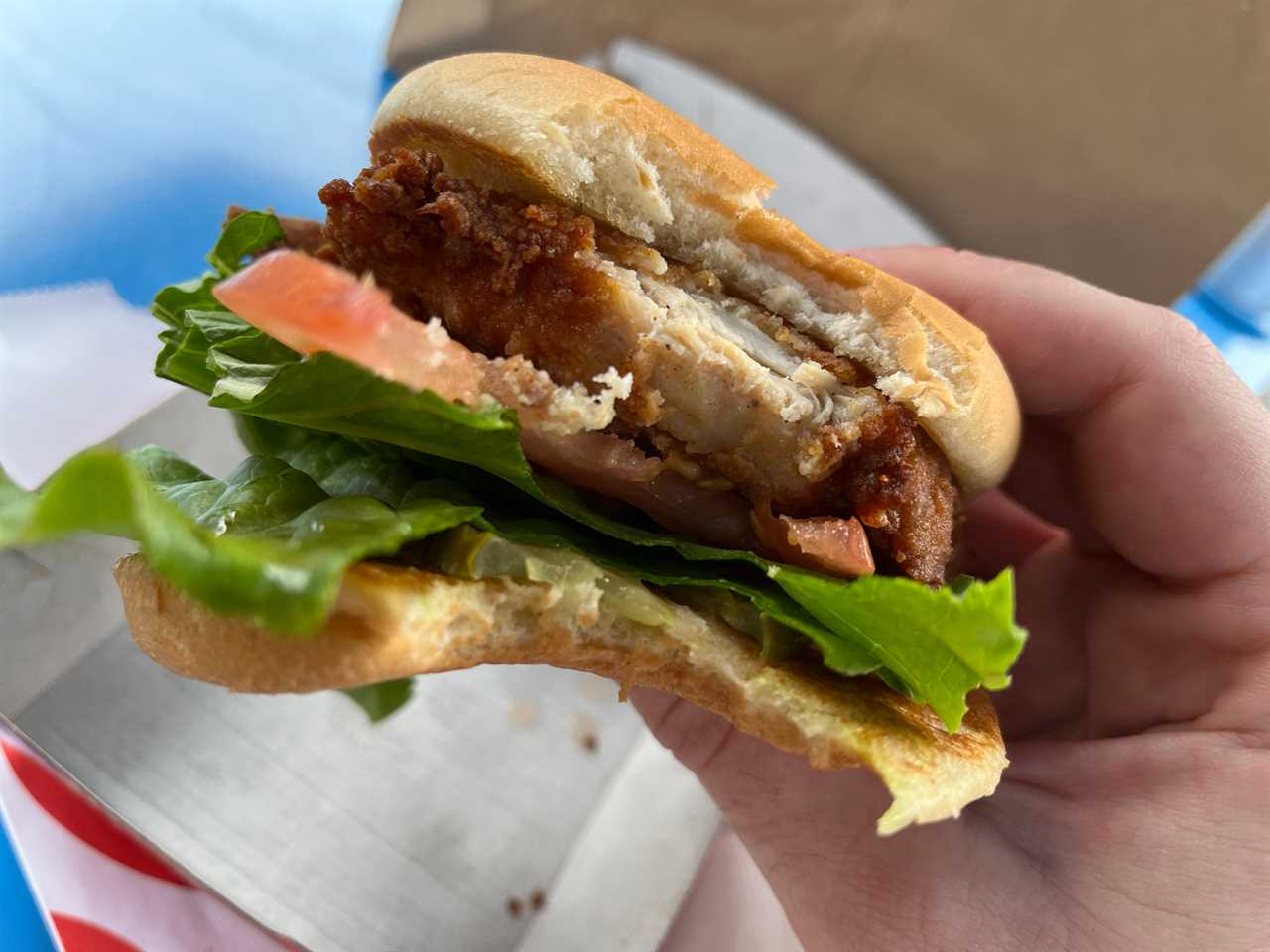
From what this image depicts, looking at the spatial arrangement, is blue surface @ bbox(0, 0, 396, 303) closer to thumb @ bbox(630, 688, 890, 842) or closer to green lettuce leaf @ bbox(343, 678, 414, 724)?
green lettuce leaf @ bbox(343, 678, 414, 724)

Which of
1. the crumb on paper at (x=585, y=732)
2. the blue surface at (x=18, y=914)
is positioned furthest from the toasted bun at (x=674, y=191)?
the blue surface at (x=18, y=914)

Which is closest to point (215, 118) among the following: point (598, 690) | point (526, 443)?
point (598, 690)

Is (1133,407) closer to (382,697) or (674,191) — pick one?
(674,191)

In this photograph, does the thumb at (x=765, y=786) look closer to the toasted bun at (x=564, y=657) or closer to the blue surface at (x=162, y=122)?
the toasted bun at (x=564, y=657)

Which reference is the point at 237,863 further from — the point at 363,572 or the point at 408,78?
the point at 408,78

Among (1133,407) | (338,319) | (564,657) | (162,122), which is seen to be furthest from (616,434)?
(162,122)

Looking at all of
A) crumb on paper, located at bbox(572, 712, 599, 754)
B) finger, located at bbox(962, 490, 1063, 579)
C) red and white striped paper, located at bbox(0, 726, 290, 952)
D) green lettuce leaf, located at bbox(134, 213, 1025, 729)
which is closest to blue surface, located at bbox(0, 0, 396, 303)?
red and white striped paper, located at bbox(0, 726, 290, 952)
